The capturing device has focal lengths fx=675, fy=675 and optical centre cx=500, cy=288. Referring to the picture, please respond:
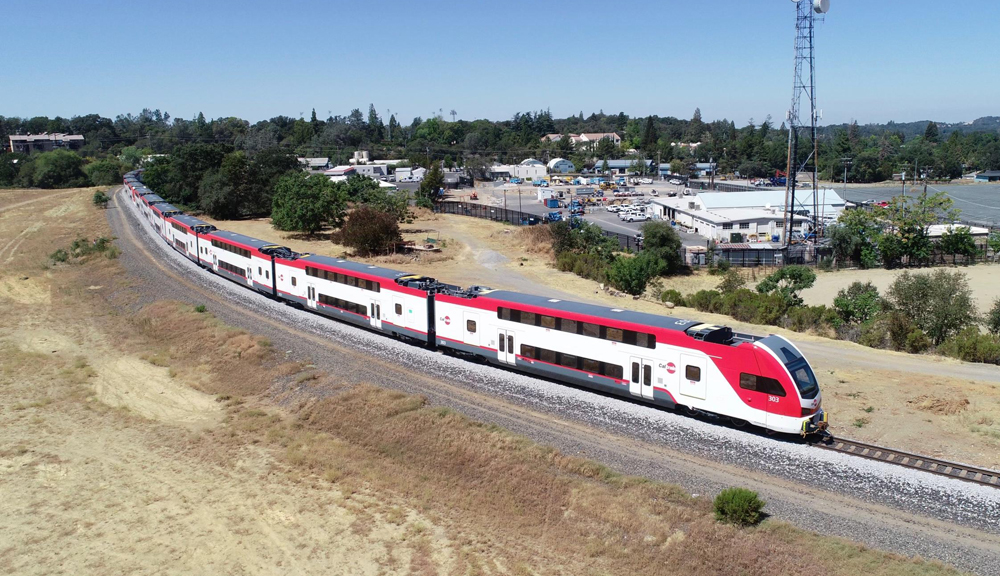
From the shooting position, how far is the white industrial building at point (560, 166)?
578 feet

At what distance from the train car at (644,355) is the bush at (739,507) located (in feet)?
12.8

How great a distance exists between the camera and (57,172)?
136375 mm

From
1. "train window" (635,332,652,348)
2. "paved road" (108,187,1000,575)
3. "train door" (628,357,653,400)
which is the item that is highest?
"train window" (635,332,652,348)

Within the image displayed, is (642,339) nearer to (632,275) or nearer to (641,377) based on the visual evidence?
(641,377)

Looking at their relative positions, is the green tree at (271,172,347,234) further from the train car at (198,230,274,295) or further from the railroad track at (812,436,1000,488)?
the railroad track at (812,436,1000,488)

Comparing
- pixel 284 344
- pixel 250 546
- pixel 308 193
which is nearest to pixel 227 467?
pixel 250 546

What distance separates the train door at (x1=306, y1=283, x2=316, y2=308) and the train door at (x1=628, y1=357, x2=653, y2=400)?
19.2 m

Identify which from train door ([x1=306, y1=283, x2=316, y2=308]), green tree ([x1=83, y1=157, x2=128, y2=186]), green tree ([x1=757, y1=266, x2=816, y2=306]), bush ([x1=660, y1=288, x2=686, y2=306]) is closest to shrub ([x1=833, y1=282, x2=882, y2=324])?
green tree ([x1=757, y1=266, x2=816, y2=306])

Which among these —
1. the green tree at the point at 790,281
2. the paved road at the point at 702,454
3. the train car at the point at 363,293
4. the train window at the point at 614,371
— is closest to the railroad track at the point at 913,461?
the paved road at the point at 702,454

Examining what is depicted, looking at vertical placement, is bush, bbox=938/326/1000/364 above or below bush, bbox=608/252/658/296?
below

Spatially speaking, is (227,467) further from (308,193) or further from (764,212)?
(764,212)

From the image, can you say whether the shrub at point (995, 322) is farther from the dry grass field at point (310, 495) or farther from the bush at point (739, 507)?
the dry grass field at point (310, 495)

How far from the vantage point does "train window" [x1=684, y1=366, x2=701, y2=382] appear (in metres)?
20.2

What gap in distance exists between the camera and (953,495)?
641 inches
